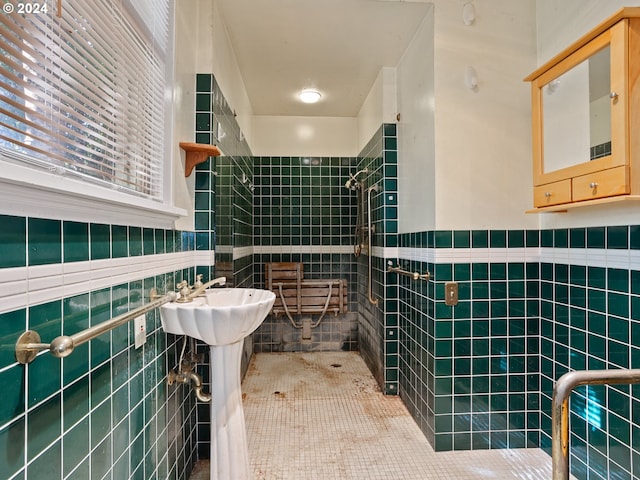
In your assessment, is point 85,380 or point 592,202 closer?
point 85,380

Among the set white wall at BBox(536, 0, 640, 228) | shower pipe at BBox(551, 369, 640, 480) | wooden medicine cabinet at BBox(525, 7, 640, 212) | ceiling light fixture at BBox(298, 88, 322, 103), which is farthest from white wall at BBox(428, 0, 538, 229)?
ceiling light fixture at BBox(298, 88, 322, 103)

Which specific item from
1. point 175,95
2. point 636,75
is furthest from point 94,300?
point 636,75

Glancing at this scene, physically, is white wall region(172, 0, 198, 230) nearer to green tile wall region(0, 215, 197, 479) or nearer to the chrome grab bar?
green tile wall region(0, 215, 197, 479)

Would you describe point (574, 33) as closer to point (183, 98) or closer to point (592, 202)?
point (592, 202)

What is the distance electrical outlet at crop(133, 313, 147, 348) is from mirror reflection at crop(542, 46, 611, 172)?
1897 millimetres

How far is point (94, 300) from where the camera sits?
1.00m

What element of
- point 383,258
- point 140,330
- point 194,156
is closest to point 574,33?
point 383,258

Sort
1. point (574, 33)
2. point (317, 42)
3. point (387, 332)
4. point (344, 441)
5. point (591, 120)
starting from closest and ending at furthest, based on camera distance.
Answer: point (591, 120) → point (574, 33) → point (344, 441) → point (317, 42) → point (387, 332)

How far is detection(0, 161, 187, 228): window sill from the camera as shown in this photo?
672 millimetres

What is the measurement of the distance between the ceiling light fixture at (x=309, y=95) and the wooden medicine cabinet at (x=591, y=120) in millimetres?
1896

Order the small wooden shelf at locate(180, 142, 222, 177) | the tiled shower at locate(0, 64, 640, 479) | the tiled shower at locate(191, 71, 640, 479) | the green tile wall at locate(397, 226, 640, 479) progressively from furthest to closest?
the green tile wall at locate(397, 226, 640, 479), the small wooden shelf at locate(180, 142, 222, 177), the tiled shower at locate(191, 71, 640, 479), the tiled shower at locate(0, 64, 640, 479)

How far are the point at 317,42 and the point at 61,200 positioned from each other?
214 cm

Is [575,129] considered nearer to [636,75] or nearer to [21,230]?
[636,75]

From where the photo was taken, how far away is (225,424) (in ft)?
4.98
